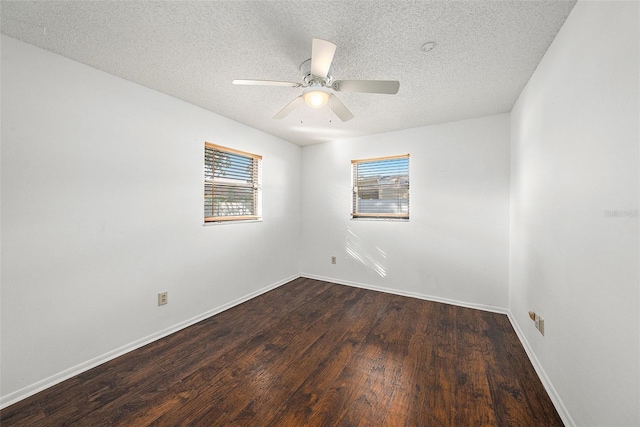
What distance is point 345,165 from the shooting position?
13.2 ft

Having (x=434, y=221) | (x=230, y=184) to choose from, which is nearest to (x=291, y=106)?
(x=230, y=184)

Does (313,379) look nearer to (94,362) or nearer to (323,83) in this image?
(94,362)

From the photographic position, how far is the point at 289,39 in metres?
1.64

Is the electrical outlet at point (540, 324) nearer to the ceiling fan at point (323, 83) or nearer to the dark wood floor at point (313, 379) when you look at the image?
the dark wood floor at point (313, 379)

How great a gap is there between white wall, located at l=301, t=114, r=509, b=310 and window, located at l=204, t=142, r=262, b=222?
3.89ft

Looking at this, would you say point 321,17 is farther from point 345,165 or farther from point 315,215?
point 315,215

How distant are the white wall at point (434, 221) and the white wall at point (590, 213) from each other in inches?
42.0

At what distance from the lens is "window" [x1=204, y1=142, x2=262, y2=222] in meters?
2.94

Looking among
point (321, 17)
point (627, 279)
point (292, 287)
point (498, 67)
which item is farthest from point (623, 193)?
point (292, 287)

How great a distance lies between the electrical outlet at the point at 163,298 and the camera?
2.41 meters

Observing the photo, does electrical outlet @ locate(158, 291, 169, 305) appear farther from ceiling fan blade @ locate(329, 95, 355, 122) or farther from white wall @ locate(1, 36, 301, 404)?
ceiling fan blade @ locate(329, 95, 355, 122)

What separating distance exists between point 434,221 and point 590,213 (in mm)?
2134

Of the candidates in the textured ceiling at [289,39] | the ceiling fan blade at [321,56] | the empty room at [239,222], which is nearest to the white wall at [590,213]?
the empty room at [239,222]

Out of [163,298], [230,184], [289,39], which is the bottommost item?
[163,298]
